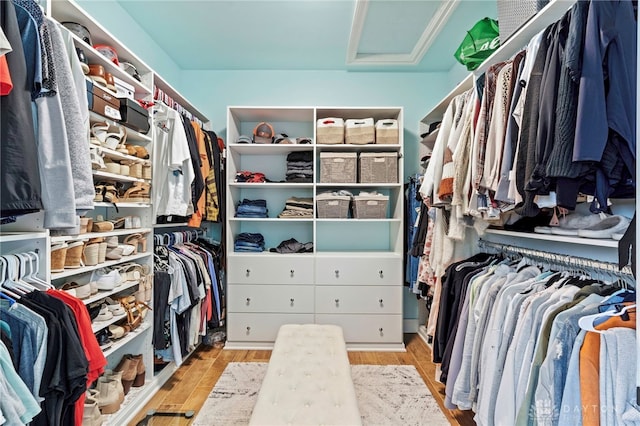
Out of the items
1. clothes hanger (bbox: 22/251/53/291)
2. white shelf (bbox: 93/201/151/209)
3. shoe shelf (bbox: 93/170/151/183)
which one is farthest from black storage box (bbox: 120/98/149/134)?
clothes hanger (bbox: 22/251/53/291)

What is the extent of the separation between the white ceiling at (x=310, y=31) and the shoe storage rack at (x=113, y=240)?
2.00ft

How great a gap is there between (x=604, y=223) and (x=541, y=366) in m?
0.59

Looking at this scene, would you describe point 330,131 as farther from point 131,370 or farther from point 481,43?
point 131,370

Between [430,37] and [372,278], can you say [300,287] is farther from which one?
[430,37]

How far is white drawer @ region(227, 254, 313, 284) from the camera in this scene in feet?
9.57

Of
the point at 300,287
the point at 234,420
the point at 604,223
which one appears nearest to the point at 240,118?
the point at 300,287

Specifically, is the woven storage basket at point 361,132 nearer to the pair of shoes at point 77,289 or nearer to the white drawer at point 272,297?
the white drawer at point 272,297

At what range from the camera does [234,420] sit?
192cm

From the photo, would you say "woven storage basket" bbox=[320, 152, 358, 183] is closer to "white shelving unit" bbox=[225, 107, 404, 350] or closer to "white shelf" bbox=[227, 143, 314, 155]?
"white shelving unit" bbox=[225, 107, 404, 350]

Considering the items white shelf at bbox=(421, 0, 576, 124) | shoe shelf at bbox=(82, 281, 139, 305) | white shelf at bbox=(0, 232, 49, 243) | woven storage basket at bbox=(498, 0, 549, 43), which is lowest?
shoe shelf at bbox=(82, 281, 139, 305)

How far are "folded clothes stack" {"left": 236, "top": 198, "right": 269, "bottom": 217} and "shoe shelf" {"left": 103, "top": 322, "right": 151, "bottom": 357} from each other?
1.25 metres

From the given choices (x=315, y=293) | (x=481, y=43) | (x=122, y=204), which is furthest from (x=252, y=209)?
(x=481, y=43)

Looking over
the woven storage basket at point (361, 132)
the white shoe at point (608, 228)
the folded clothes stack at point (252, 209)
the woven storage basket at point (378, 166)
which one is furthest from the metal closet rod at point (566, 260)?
the folded clothes stack at point (252, 209)

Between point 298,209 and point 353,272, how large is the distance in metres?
0.75
